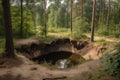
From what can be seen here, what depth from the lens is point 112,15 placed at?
44062 mm

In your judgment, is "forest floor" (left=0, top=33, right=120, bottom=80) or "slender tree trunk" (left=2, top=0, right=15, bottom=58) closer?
"forest floor" (left=0, top=33, right=120, bottom=80)

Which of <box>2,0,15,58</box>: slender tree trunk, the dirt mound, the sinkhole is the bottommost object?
the sinkhole

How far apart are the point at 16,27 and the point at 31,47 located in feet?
11.5

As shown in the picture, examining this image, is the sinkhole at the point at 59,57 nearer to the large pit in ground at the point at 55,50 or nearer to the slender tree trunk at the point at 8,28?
the large pit in ground at the point at 55,50

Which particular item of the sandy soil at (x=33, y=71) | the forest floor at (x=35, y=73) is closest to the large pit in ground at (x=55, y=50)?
the forest floor at (x=35, y=73)

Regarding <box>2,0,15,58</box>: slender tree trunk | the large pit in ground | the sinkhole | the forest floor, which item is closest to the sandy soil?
the forest floor

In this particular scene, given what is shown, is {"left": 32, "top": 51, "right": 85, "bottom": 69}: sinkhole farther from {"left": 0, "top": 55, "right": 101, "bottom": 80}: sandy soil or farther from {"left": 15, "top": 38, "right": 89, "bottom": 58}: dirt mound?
{"left": 0, "top": 55, "right": 101, "bottom": 80}: sandy soil

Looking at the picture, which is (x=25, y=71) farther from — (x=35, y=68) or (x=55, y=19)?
(x=55, y=19)

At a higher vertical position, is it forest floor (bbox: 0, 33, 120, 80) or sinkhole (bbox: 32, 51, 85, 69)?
forest floor (bbox: 0, 33, 120, 80)

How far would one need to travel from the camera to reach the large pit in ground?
20031 mm

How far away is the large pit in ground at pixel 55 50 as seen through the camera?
2003cm

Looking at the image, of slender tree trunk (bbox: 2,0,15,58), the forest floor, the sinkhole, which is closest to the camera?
the forest floor

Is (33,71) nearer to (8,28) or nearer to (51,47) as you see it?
(8,28)

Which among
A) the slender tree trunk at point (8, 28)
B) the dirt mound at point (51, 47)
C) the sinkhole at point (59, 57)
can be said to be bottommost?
the sinkhole at point (59, 57)
